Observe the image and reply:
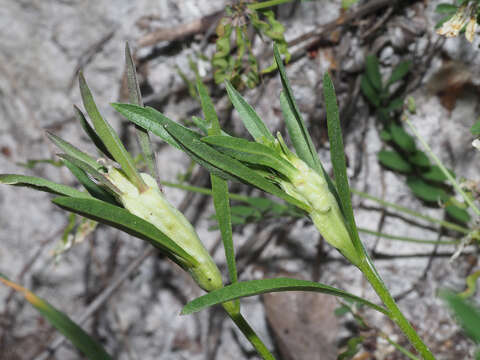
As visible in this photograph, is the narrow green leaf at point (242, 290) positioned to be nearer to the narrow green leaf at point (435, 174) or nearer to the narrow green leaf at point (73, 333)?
the narrow green leaf at point (73, 333)

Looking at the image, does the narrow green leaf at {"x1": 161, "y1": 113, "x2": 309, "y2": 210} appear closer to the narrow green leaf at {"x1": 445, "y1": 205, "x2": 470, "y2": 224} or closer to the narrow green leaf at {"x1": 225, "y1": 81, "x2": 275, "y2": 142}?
the narrow green leaf at {"x1": 225, "y1": 81, "x2": 275, "y2": 142}

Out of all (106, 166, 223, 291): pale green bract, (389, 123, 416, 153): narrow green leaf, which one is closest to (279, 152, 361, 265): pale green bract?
(106, 166, 223, 291): pale green bract

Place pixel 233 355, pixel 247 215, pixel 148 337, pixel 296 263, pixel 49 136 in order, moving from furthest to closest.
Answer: pixel 148 337, pixel 233 355, pixel 296 263, pixel 247 215, pixel 49 136

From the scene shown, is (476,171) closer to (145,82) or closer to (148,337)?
(145,82)

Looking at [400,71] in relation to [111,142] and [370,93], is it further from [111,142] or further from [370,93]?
[111,142]

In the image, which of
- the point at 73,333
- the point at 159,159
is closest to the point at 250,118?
the point at 73,333

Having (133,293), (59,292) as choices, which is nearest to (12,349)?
(59,292)

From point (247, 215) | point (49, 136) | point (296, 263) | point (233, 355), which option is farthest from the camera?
point (233, 355)

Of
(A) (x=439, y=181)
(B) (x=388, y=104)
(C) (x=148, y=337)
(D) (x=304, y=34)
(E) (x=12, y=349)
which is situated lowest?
(E) (x=12, y=349)
